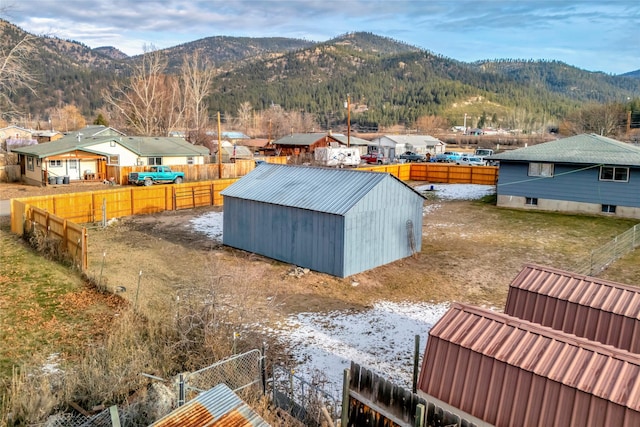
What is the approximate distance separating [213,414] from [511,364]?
3947 millimetres

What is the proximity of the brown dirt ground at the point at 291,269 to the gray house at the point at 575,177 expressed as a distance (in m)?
5.13

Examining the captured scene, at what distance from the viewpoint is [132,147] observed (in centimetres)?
4191

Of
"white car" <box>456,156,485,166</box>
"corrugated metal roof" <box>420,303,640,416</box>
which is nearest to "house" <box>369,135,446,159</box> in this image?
"white car" <box>456,156,485,166</box>

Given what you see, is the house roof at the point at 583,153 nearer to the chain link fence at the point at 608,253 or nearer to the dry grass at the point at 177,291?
the dry grass at the point at 177,291

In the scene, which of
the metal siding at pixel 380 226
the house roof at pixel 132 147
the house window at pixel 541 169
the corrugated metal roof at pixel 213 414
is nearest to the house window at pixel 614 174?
the house window at pixel 541 169

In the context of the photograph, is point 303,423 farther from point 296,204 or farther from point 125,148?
point 125,148

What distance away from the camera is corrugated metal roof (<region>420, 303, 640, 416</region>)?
232 inches

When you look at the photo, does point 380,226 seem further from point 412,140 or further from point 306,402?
point 412,140

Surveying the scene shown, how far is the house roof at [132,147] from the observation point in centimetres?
3844

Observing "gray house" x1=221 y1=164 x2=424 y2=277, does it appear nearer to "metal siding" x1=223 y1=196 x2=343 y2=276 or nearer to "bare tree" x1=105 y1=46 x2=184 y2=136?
"metal siding" x1=223 y1=196 x2=343 y2=276

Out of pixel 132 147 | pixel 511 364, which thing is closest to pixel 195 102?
pixel 132 147

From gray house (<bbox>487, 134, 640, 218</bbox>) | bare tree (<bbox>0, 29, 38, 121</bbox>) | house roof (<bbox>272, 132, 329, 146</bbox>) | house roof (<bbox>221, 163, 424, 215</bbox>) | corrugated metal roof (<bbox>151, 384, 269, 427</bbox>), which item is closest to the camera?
corrugated metal roof (<bbox>151, 384, 269, 427</bbox>)

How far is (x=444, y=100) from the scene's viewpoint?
187 metres

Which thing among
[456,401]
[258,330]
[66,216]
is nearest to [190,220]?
[66,216]
